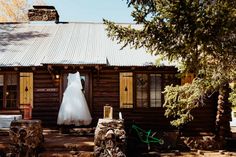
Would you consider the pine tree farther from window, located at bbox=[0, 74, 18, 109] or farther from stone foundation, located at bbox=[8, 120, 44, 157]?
window, located at bbox=[0, 74, 18, 109]

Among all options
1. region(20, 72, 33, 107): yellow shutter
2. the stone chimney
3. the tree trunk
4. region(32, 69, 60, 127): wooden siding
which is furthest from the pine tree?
the stone chimney

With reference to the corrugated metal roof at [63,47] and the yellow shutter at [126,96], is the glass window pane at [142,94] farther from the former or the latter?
the corrugated metal roof at [63,47]

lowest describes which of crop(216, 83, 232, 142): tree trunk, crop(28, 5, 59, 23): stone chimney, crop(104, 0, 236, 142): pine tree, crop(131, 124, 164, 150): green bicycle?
crop(131, 124, 164, 150): green bicycle

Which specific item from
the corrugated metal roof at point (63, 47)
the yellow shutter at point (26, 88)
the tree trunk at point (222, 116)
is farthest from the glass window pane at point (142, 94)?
the yellow shutter at point (26, 88)

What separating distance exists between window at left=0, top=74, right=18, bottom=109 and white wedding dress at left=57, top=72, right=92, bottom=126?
2.13m

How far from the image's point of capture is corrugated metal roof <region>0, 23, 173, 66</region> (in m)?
12.8

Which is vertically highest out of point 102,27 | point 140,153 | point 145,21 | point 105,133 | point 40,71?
point 102,27

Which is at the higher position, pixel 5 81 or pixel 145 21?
pixel 145 21

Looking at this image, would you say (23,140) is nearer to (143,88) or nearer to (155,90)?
(143,88)

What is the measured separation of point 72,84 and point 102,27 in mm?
5360

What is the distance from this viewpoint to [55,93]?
508 inches

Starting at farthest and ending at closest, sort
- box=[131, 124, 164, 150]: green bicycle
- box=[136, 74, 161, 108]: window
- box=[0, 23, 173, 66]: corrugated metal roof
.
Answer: box=[136, 74, 161, 108]: window
box=[0, 23, 173, 66]: corrugated metal roof
box=[131, 124, 164, 150]: green bicycle

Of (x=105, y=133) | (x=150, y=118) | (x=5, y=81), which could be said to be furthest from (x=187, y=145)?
(x=5, y=81)

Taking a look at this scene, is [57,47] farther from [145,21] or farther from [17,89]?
[145,21]
